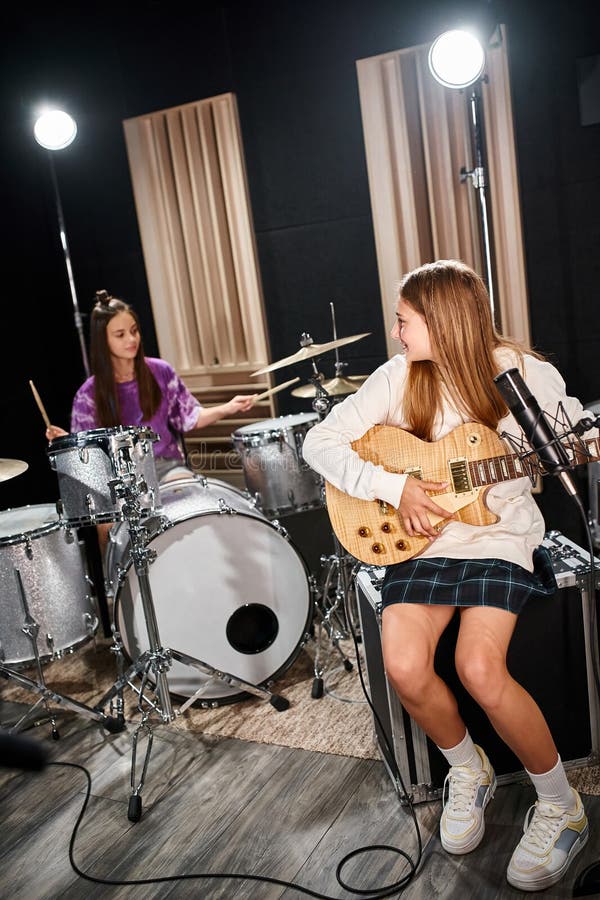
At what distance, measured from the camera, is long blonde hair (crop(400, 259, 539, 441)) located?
2.04 meters

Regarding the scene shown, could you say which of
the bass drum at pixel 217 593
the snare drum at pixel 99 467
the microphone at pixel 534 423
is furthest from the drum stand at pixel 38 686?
the microphone at pixel 534 423

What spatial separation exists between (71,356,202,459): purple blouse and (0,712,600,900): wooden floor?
1.38m

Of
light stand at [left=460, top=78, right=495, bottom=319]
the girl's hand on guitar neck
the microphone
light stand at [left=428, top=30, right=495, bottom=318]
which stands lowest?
the girl's hand on guitar neck

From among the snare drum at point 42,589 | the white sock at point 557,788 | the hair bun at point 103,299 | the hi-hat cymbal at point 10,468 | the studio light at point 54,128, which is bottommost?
the white sock at point 557,788

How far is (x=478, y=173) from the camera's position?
3.41 m

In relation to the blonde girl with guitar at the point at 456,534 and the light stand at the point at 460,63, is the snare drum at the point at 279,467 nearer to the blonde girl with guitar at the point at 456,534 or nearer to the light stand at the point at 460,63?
the blonde girl with guitar at the point at 456,534

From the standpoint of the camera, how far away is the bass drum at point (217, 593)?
2734 millimetres

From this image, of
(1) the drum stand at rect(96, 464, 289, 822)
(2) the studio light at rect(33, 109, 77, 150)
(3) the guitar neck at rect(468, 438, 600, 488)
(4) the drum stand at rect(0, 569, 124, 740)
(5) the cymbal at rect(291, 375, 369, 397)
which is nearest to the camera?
(3) the guitar neck at rect(468, 438, 600, 488)

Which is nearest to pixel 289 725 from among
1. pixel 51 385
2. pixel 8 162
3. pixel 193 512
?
pixel 193 512

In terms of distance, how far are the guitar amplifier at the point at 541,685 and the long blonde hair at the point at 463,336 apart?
0.49 m

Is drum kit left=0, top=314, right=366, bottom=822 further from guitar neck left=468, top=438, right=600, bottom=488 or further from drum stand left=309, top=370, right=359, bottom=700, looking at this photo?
guitar neck left=468, top=438, right=600, bottom=488

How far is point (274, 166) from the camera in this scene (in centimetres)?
418

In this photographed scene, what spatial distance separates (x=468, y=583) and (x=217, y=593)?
1.08m

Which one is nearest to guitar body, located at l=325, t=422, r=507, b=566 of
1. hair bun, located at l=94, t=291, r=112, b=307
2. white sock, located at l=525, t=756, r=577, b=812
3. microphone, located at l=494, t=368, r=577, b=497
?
microphone, located at l=494, t=368, r=577, b=497
